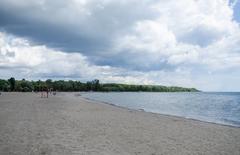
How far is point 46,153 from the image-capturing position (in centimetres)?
950

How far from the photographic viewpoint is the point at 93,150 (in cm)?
1025

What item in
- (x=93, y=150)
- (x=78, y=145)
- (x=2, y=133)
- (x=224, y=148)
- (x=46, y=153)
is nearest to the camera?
(x=46, y=153)

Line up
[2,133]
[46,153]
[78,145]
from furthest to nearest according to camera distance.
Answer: [2,133] < [78,145] < [46,153]

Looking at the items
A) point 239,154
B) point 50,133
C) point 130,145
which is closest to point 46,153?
point 130,145

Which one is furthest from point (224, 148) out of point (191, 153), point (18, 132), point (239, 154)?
point (18, 132)

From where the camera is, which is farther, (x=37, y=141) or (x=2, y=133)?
(x=2, y=133)

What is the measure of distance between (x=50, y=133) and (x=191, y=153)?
6606mm

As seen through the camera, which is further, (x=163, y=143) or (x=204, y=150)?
(x=163, y=143)

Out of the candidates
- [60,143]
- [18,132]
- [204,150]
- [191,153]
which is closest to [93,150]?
[60,143]

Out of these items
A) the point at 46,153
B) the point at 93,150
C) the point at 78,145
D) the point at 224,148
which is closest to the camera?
the point at 46,153

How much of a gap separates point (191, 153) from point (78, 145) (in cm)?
415

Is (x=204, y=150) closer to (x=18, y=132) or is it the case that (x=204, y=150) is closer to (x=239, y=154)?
(x=239, y=154)

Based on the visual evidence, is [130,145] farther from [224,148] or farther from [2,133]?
[2,133]

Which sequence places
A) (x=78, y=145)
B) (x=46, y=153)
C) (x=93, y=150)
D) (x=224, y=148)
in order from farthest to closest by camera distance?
(x=224, y=148), (x=78, y=145), (x=93, y=150), (x=46, y=153)
